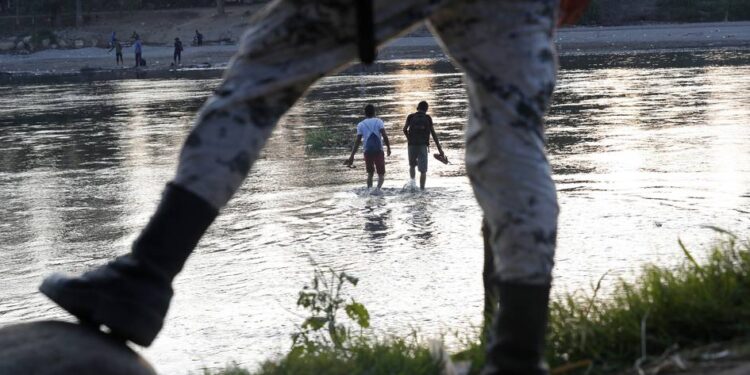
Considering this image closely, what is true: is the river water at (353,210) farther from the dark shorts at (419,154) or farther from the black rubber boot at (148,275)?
the black rubber boot at (148,275)

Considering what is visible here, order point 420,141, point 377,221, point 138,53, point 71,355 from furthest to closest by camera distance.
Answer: point 138,53 < point 420,141 < point 377,221 < point 71,355

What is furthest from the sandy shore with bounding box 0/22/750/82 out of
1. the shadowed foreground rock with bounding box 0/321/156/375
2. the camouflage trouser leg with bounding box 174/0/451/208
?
the camouflage trouser leg with bounding box 174/0/451/208

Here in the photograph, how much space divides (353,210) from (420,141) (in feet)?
7.75

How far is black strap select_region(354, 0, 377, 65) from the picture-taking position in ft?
7.15

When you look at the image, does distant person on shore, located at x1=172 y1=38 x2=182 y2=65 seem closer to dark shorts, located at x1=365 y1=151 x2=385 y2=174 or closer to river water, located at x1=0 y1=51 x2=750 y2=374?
river water, located at x1=0 y1=51 x2=750 y2=374

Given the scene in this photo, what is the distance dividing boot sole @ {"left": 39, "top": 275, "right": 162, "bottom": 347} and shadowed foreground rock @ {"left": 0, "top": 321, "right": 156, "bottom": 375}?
0.20 m

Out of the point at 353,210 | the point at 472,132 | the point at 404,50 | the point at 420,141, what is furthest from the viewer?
the point at 404,50

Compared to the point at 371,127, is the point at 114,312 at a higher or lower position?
higher

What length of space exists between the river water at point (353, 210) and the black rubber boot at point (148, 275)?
232cm

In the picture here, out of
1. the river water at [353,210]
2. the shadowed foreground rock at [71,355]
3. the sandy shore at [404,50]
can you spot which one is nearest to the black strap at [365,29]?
the shadowed foreground rock at [71,355]

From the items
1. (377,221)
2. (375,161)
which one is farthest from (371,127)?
(377,221)

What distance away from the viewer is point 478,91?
7.45 ft

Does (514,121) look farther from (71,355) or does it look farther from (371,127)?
(371,127)

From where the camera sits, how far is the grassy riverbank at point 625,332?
121 inches
